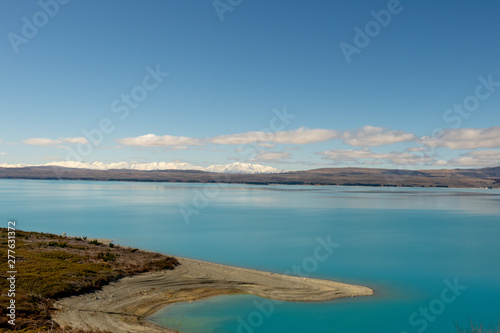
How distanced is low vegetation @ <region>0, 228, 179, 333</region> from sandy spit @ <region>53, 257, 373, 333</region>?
2.79ft

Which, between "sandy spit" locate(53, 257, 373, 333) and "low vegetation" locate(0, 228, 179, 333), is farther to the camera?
"sandy spit" locate(53, 257, 373, 333)

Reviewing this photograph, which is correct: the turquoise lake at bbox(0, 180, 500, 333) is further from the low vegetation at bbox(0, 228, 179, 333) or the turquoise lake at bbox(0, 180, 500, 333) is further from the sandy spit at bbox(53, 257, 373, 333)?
the low vegetation at bbox(0, 228, 179, 333)

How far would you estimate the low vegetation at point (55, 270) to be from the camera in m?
17.7

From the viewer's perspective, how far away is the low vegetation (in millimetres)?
17703

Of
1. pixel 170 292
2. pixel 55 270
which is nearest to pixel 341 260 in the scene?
pixel 170 292

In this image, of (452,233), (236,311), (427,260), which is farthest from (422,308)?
(452,233)

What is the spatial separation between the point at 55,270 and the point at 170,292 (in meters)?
8.31

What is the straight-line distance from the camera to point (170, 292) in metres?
23.8

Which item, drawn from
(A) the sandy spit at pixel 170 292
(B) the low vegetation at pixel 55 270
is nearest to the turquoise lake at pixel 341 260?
(A) the sandy spit at pixel 170 292

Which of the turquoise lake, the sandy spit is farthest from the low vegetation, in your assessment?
the turquoise lake

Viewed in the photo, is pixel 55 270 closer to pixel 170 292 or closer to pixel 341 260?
Result: pixel 170 292

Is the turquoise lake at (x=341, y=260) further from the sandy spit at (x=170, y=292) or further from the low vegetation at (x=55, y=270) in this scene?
the low vegetation at (x=55, y=270)

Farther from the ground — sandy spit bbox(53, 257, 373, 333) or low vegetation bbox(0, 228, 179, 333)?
low vegetation bbox(0, 228, 179, 333)

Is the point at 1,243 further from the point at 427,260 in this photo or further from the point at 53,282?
the point at 427,260
